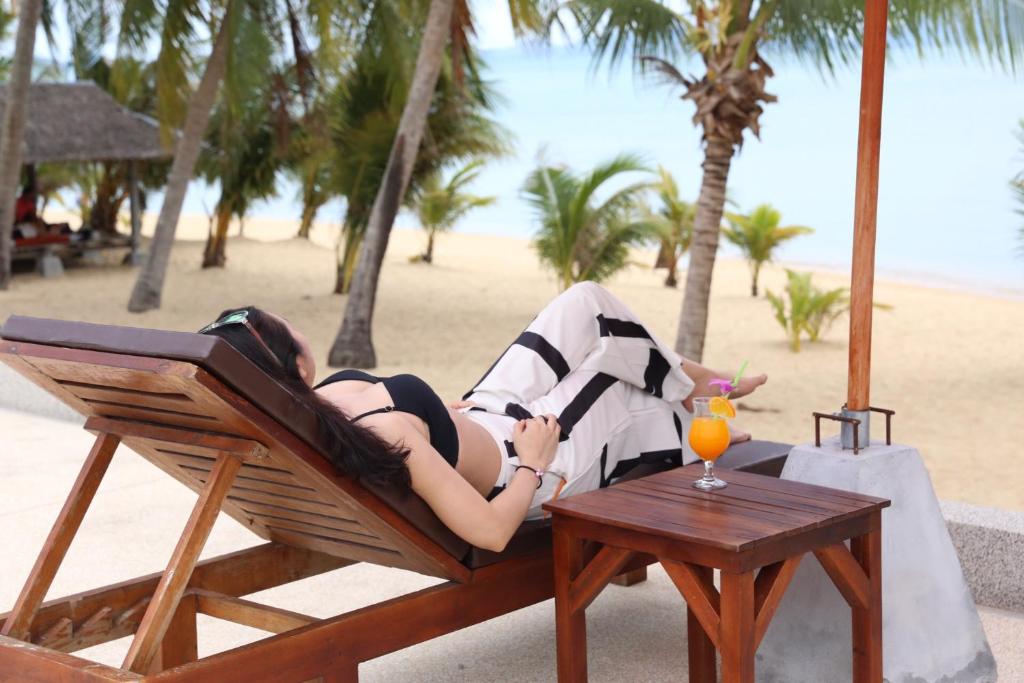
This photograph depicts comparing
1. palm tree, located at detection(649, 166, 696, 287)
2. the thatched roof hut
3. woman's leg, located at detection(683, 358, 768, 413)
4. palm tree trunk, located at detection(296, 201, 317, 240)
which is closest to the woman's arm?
woman's leg, located at detection(683, 358, 768, 413)

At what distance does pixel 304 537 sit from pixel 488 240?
2769cm

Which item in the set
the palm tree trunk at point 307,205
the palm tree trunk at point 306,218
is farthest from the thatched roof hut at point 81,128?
the palm tree trunk at point 306,218

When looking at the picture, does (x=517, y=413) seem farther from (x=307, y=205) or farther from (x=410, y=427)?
(x=307, y=205)

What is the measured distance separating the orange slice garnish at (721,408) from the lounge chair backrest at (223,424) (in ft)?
1.93

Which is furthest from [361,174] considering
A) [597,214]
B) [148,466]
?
[148,466]

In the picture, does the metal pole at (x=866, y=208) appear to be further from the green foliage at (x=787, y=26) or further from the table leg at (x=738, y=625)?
the green foliage at (x=787, y=26)

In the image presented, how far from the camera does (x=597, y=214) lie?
38.6ft

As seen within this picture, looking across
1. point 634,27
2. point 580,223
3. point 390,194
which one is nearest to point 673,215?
point 580,223

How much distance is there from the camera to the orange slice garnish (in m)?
2.46

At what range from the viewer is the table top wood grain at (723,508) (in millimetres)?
2133

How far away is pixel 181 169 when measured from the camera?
40.3 feet

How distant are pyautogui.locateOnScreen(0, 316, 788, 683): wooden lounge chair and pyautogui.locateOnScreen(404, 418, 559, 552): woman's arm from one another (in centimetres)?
4

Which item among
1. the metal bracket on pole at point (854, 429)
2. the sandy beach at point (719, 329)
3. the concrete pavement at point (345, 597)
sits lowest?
the sandy beach at point (719, 329)

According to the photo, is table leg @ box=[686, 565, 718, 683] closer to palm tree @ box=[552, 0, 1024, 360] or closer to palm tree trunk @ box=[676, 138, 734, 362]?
palm tree @ box=[552, 0, 1024, 360]
